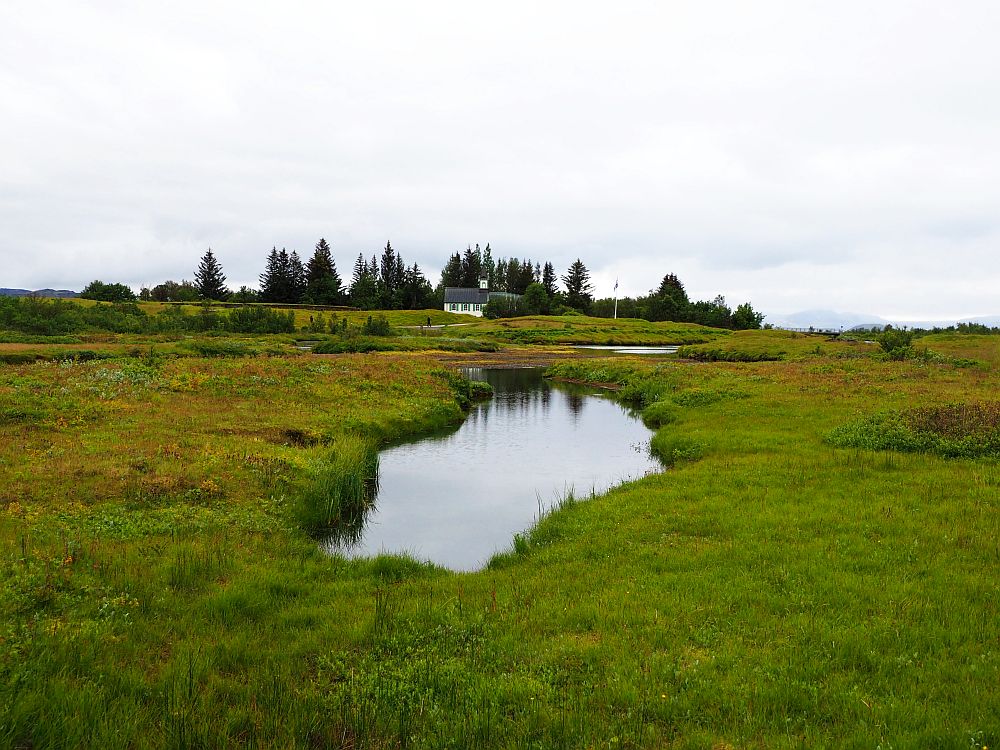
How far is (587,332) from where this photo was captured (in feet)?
409

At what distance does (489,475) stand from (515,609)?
13541 mm

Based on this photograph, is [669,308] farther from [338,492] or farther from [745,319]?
[338,492]

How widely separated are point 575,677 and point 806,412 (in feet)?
80.3

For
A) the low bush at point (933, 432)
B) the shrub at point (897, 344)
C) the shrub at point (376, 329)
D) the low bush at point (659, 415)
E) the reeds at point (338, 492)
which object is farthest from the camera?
the shrub at point (376, 329)

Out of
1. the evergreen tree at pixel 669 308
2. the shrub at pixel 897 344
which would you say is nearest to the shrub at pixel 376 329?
the shrub at pixel 897 344

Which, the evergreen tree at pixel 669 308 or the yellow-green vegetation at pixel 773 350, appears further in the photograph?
the evergreen tree at pixel 669 308

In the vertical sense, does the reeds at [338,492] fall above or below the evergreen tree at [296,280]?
below

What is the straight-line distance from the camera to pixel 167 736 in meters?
6.43

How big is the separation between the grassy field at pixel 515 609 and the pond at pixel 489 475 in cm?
172

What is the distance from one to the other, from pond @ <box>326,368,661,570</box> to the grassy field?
1.72 metres

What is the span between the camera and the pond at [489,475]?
1652 centimetres

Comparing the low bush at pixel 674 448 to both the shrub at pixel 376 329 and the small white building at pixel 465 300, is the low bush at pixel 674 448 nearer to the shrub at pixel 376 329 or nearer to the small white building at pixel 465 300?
the shrub at pixel 376 329

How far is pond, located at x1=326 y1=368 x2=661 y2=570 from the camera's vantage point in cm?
1652

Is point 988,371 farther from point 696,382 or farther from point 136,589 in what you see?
→ point 136,589
